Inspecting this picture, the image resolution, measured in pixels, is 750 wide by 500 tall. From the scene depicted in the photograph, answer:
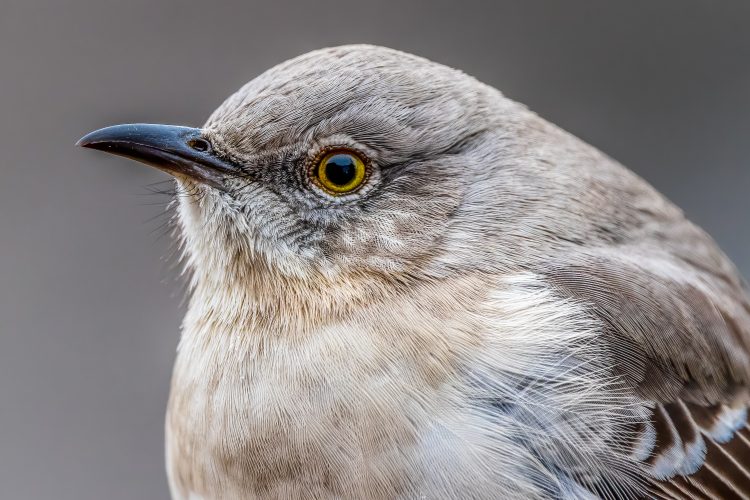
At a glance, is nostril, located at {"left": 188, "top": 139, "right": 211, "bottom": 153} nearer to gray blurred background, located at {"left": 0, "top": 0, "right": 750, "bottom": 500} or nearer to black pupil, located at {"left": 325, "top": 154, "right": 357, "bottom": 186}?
black pupil, located at {"left": 325, "top": 154, "right": 357, "bottom": 186}

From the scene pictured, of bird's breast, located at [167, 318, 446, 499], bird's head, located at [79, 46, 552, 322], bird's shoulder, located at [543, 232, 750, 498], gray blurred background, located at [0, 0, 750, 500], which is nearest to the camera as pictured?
bird's breast, located at [167, 318, 446, 499]

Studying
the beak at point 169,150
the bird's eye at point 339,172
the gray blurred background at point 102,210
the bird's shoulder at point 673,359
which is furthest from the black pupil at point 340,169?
the gray blurred background at point 102,210

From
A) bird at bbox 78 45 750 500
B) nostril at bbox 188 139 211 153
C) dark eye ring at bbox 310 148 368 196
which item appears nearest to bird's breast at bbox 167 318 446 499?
bird at bbox 78 45 750 500

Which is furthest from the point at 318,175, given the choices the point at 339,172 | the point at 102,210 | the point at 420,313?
the point at 102,210

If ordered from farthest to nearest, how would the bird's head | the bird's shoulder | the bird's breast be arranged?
the bird's head → the bird's shoulder → the bird's breast

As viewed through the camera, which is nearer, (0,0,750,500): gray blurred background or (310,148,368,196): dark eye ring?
Result: (310,148,368,196): dark eye ring

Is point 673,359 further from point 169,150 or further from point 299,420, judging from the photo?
point 169,150
